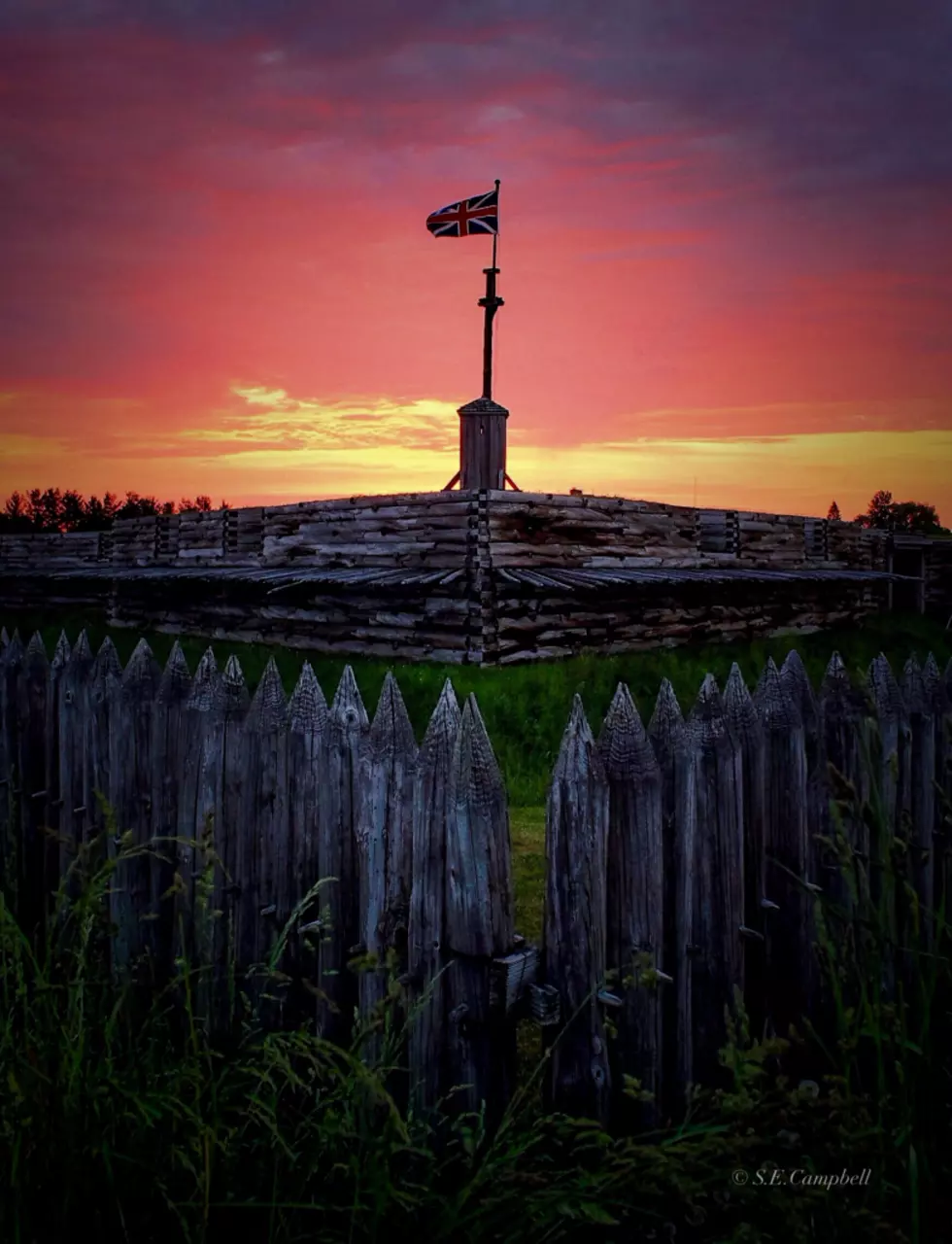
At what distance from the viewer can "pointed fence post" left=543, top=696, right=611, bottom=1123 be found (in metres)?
2.52

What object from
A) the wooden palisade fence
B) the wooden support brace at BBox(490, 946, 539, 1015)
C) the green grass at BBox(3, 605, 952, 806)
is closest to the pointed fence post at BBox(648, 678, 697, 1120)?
the wooden palisade fence

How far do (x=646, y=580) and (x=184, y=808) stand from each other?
413 inches

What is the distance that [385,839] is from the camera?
9.08ft

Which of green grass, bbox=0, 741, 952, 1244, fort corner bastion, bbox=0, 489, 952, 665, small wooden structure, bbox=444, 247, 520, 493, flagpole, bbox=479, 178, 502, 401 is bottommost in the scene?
green grass, bbox=0, 741, 952, 1244

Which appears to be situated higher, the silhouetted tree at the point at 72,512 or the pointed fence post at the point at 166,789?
the silhouetted tree at the point at 72,512

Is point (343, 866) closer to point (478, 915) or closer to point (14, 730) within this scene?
point (478, 915)

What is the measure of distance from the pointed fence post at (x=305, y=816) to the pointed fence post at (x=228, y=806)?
28cm

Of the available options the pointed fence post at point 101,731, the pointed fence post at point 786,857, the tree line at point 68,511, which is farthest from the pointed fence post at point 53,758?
the tree line at point 68,511

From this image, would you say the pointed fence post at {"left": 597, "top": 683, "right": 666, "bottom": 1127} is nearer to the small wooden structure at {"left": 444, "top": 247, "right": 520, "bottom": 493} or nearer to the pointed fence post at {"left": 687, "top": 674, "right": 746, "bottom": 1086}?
the pointed fence post at {"left": 687, "top": 674, "right": 746, "bottom": 1086}

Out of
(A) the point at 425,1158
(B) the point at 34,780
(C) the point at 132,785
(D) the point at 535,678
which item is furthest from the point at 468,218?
(A) the point at 425,1158

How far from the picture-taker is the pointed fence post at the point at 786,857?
284cm

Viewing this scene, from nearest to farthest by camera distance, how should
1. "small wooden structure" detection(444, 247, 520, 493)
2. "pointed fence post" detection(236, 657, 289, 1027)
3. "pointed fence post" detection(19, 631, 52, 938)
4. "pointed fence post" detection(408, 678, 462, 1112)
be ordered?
"pointed fence post" detection(408, 678, 462, 1112), "pointed fence post" detection(236, 657, 289, 1027), "pointed fence post" detection(19, 631, 52, 938), "small wooden structure" detection(444, 247, 520, 493)

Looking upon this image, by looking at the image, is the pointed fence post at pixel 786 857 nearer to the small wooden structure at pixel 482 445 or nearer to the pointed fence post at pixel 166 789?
the pointed fence post at pixel 166 789

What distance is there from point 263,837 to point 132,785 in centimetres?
100
